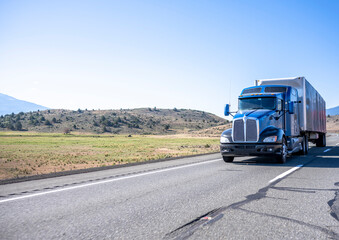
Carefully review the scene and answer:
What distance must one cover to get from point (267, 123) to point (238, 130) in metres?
1.23

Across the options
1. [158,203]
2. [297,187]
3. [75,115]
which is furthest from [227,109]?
[75,115]

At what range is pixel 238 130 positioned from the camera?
507 inches

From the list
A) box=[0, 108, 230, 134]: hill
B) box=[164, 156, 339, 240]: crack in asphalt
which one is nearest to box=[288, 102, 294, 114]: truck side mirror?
box=[164, 156, 339, 240]: crack in asphalt

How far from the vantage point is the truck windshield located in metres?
13.6

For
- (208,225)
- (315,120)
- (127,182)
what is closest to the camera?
(208,225)

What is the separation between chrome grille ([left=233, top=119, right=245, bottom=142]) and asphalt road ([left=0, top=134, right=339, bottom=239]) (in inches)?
167

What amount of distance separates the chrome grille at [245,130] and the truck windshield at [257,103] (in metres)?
1.27

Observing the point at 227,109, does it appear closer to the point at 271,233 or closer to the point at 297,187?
the point at 297,187

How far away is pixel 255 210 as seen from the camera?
206 inches

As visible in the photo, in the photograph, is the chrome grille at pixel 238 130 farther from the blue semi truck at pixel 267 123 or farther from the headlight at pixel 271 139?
the headlight at pixel 271 139

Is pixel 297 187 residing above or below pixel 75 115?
below

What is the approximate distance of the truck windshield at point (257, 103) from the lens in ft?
44.6

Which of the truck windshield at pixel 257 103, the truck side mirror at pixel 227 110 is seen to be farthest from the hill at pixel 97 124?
the truck windshield at pixel 257 103

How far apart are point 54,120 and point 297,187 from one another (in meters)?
110
